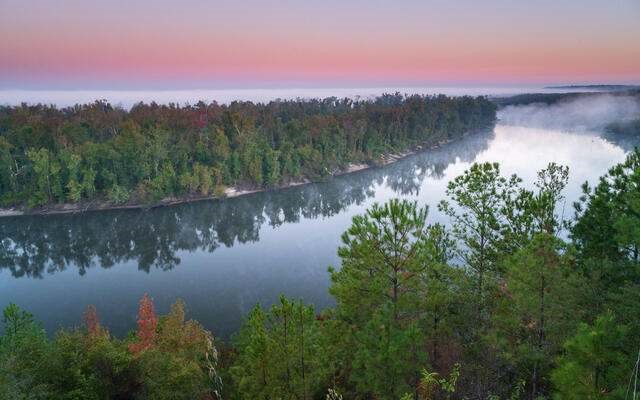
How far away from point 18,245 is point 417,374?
192ft

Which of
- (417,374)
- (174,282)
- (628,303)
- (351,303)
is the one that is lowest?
(174,282)

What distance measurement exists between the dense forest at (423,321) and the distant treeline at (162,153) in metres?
55.9

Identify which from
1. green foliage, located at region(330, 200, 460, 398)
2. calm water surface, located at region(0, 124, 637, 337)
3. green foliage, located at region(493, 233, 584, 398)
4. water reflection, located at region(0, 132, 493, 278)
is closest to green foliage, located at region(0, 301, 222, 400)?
green foliage, located at region(330, 200, 460, 398)

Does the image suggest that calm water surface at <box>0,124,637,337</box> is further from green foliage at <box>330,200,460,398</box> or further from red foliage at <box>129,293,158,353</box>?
green foliage at <box>330,200,460,398</box>

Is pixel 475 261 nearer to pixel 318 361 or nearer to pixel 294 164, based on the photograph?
pixel 318 361

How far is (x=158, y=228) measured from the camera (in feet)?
200

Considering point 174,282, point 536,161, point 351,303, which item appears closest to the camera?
point 351,303

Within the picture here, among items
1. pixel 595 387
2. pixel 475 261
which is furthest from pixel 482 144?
pixel 595 387

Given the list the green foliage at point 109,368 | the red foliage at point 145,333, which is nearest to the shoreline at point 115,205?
the red foliage at point 145,333

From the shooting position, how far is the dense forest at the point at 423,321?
13.0 m

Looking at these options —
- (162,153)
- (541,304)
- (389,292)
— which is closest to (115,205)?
(162,153)

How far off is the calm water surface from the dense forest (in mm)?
16052

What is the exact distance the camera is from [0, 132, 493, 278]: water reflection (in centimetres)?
5059

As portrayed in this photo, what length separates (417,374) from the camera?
14922 mm
